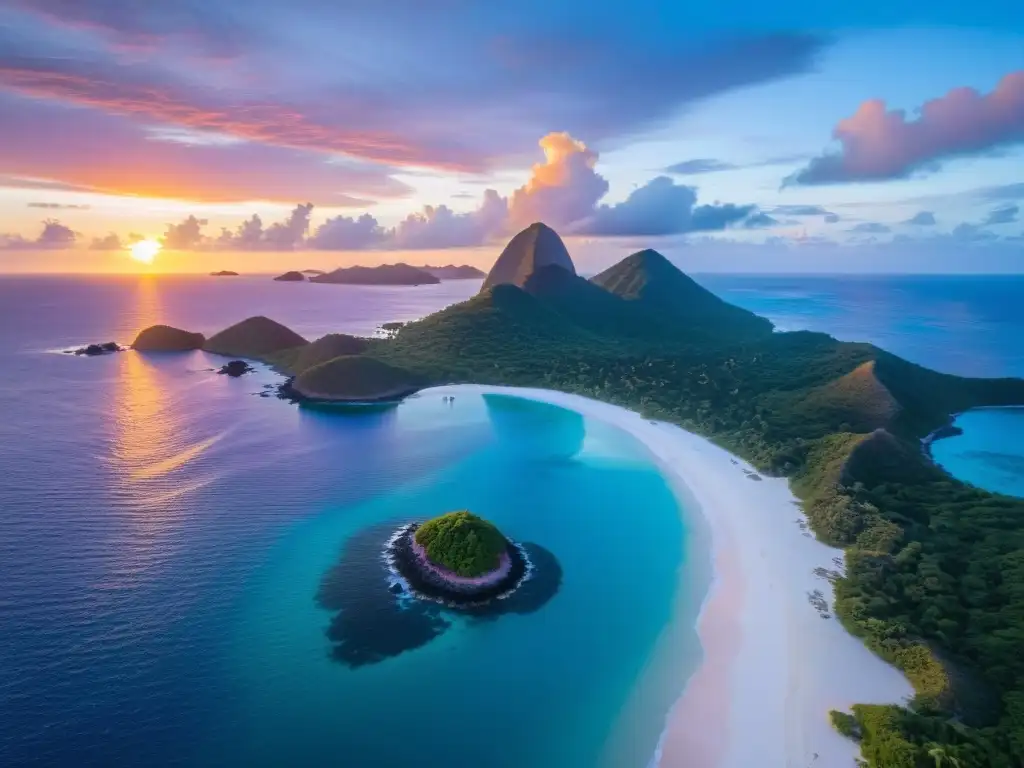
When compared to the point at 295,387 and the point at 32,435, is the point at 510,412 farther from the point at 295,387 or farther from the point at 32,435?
the point at 32,435

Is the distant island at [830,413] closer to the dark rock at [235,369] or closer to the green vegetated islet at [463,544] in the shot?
the green vegetated islet at [463,544]

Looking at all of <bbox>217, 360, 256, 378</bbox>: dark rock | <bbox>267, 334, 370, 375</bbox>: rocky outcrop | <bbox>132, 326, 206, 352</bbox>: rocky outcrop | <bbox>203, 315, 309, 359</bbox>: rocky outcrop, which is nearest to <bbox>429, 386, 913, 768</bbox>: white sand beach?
<bbox>267, 334, 370, 375</bbox>: rocky outcrop

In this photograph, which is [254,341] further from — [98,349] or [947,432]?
[947,432]

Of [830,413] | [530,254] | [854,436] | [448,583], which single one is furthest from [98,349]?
[854,436]

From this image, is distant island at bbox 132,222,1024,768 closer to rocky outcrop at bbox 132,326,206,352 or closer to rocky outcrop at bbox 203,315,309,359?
rocky outcrop at bbox 203,315,309,359

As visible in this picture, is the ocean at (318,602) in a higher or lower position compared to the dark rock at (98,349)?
higher

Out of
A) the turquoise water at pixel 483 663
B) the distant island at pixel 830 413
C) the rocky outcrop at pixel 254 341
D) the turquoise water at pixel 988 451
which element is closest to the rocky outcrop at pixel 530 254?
the distant island at pixel 830 413

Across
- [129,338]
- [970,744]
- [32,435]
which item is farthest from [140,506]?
[129,338]
